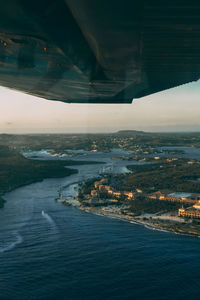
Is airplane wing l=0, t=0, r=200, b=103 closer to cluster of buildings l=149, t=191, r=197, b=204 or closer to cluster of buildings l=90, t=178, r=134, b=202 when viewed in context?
cluster of buildings l=149, t=191, r=197, b=204

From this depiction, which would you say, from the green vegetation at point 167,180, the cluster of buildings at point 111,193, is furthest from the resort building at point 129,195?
the green vegetation at point 167,180

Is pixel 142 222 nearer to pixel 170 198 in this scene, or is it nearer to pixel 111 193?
pixel 170 198

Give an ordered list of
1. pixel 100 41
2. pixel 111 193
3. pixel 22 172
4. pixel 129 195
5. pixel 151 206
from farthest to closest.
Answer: pixel 22 172 < pixel 111 193 < pixel 129 195 < pixel 151 206 < pixel 100 41

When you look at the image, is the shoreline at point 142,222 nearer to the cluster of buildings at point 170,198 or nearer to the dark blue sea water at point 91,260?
the dark blue sea water at point 91,260

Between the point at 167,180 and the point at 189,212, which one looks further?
the point at 167,180

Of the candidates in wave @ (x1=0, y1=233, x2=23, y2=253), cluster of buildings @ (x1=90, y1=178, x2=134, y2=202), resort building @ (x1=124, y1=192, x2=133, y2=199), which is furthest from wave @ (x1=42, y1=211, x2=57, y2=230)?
resort building @ (x1=124, y1=192, x2=133, y2=199)

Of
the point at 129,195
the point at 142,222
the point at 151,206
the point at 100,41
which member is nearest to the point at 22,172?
the point at 129,195

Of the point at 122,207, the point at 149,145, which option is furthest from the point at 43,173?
the point at 149,145
